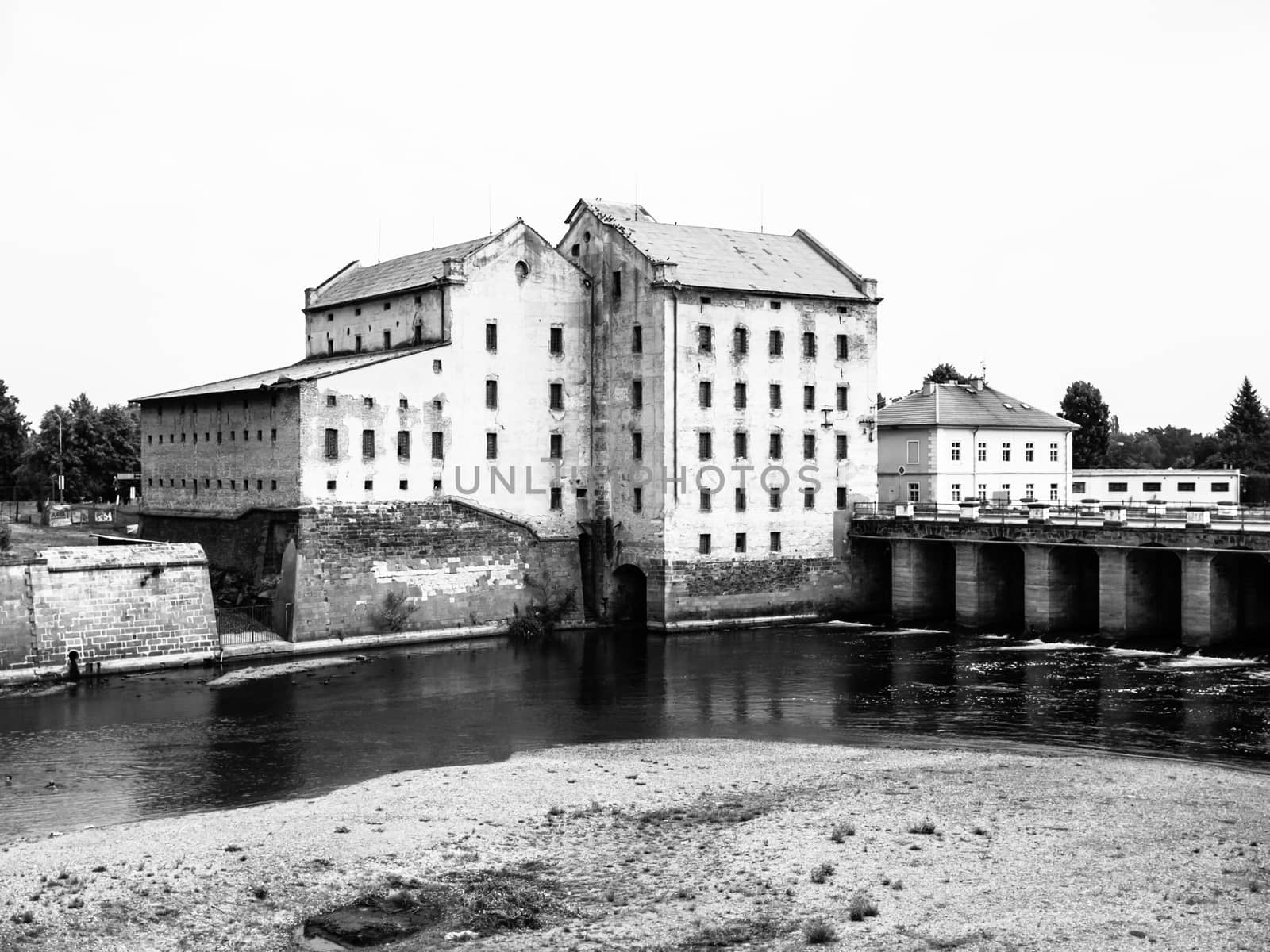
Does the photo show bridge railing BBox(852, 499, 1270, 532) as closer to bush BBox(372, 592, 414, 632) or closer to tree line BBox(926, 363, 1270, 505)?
bush BBox(372, 592, 414, 632)

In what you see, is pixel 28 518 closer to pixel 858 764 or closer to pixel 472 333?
pixel 472 333

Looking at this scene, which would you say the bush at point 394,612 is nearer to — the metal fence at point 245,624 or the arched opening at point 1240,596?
the metal fence at point 245,624

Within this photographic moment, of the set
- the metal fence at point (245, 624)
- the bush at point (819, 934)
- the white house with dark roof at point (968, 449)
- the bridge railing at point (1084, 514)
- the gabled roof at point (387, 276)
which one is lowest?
the bush at point (819, 934)

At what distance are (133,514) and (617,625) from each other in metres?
35.3

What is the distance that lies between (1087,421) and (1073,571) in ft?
246

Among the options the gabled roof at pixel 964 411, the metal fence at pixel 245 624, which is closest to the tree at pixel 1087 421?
the gabled roof at pixel 964 411

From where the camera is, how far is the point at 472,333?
72.3m

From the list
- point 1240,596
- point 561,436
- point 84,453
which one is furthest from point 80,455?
point 1240,596

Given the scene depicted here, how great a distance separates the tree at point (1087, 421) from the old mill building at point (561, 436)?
64.3 metres

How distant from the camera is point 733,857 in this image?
31.5m

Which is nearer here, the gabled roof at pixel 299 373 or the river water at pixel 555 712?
the river water at pixel 555 712

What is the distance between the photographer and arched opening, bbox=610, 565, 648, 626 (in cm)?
7656

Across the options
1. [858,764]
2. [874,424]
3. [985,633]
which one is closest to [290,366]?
[874,424]

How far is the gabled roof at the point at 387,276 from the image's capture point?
75.1 meters
